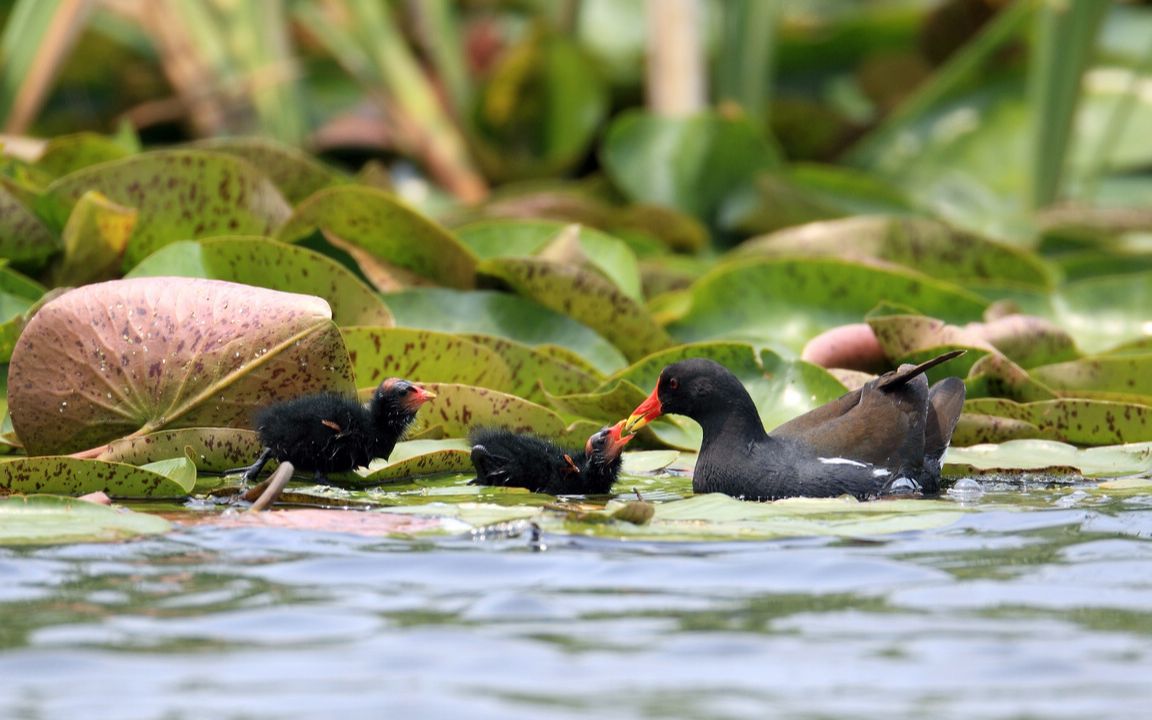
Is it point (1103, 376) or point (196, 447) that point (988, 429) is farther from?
point (196, 447)

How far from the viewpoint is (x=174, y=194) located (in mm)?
6066

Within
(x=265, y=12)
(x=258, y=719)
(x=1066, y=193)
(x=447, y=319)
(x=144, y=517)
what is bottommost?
(x=258, y=719)

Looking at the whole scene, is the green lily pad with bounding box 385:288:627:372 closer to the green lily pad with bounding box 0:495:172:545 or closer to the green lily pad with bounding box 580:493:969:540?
the green lily pad with bounding box 580:493:969:540

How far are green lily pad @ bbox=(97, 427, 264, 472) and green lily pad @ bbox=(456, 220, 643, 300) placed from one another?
6.70 feet

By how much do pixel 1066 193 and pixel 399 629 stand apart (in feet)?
25.9

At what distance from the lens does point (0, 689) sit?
2.94m

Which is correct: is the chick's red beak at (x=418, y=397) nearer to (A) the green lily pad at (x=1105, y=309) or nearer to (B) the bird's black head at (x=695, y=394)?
(B) the bird's black head at (x=695, y=394)

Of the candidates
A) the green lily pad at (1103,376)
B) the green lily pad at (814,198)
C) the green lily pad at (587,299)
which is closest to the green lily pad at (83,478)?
the green lily pad at (587,299)

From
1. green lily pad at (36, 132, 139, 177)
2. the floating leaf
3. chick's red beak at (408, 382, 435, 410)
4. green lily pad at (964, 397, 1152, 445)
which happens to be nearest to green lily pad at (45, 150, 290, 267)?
the floating leaf

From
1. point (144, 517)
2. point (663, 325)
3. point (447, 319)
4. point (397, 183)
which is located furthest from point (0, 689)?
point (397, 183)

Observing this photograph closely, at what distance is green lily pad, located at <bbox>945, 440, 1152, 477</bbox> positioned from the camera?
16.4 feet

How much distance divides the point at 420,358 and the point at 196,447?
86cm

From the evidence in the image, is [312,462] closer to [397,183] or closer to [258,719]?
[258,719]

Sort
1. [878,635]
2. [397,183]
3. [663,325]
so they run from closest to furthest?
[878,635] < [663,325] < [397,183]
